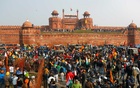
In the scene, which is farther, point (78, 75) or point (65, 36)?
point (65, 36)

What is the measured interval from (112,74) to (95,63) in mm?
1513

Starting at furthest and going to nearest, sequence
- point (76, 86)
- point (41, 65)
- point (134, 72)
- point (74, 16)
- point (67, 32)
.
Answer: point (74, 16) → point (67, 32) → point (41, 65) → point (134, 72) → point (76, 86)

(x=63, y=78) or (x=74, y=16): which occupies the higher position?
(x=74, y=16)

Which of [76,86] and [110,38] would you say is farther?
[110,38]

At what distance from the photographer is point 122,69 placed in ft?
32.8

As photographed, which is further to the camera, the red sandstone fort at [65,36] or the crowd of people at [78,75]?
the red sandstone fort at [65,36]

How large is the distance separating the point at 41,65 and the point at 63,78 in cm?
202

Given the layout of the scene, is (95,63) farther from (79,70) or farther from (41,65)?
(41,65)

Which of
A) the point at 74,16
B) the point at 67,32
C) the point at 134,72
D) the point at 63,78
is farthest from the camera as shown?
the point at 74,16

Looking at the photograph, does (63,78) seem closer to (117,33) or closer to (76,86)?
(76,86)

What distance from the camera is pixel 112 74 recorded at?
32.5ft

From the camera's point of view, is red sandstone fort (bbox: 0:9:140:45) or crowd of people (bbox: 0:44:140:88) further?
red sandstone fort (bbox: 0:9:140:45)

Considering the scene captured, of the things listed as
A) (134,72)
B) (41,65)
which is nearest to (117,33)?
(41,65)

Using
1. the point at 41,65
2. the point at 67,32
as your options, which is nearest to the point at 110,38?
the point at 67,32
